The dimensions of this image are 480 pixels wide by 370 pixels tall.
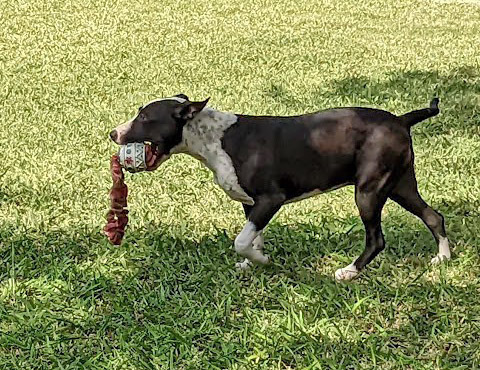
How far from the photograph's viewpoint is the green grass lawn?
4078 millimetres

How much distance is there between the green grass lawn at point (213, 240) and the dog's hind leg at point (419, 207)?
105mm

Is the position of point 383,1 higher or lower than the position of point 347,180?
lower

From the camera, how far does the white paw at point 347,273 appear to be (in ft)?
15.1

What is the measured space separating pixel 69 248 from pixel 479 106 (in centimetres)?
482

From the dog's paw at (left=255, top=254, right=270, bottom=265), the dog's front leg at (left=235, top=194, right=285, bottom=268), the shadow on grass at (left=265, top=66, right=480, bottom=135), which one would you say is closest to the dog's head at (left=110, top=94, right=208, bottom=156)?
the dog's front leg at (left=235, top=194, right=285, bottom=268)

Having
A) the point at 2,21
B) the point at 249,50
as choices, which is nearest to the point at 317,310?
the point at 249,50

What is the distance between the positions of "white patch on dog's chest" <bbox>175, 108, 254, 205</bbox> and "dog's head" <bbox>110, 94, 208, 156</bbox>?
71 mm

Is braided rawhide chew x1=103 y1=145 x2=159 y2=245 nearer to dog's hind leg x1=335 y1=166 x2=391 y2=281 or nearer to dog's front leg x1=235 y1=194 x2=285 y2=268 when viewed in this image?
dog's front leg x1=235 y1=194 x2=285 y2=268

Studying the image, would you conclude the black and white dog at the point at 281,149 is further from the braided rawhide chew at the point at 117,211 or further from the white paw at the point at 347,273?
the braided rawhide chew at the point at 117,211

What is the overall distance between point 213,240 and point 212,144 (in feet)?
3.26

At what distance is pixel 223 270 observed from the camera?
4.79 metres

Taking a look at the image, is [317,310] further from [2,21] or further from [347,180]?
[2,21]

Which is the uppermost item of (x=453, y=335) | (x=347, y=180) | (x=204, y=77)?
(x=347, y=180)

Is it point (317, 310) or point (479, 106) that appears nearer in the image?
point (317, 310)
